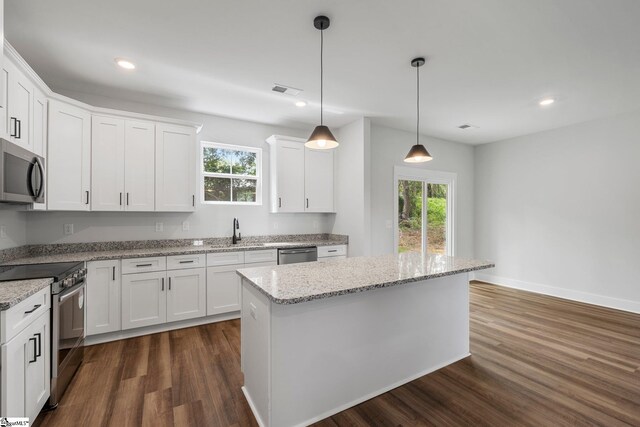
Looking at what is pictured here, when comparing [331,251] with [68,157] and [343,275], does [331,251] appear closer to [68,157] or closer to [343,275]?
[343,275]

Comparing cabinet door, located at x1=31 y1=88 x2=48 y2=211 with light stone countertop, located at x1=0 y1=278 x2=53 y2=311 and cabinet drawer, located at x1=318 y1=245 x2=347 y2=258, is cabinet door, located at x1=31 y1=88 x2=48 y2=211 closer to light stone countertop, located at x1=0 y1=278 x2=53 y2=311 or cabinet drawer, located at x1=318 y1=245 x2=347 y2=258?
light stone countertop, located at x1=0 y1=278 x2=53 y2=311

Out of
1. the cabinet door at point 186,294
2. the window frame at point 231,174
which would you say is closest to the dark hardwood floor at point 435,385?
the cabinet door at point 186,294

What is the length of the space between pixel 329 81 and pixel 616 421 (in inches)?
140

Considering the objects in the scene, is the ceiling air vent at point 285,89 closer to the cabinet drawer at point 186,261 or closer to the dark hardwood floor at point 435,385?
the cabinet drawer at point 186,261

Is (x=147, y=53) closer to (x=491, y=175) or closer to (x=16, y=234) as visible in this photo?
(x=16, y=234)

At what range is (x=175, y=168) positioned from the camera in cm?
356

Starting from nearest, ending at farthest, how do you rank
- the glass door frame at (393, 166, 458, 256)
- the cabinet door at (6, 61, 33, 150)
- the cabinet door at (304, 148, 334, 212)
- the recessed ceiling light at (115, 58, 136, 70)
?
the cabinet door at (6, 61, 33, 150) < the recessed ceiling light at (115, 58, 136, 70) < the cabinet door at (304, 148, 334, 212) < the glass door frame at (393, 166, 458, 256)

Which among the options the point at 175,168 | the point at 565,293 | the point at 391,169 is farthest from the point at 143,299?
the point at 565,293

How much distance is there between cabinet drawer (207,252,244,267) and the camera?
3498mm

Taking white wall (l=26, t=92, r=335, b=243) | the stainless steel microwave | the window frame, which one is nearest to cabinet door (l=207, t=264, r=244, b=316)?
white wall (l=26, t=92, r=335, b=243)

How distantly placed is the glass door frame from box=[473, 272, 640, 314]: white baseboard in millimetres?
933

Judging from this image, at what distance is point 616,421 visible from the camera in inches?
74.2

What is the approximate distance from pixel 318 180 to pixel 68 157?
3032mm

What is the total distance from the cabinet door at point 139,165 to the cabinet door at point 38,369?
1647 millimetres
